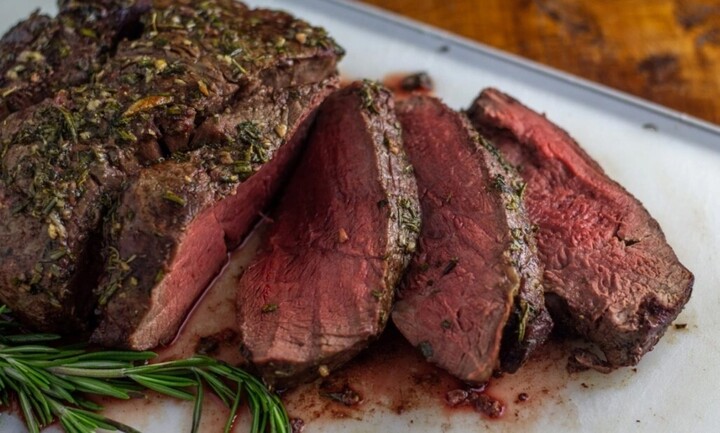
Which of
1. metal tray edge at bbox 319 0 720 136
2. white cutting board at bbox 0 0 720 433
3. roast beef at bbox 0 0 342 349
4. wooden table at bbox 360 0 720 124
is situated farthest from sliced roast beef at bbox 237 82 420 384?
wooden table at bbox 360 0 720 124

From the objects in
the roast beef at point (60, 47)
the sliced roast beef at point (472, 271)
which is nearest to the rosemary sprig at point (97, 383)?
the sliced roast beef at point (472, 271)

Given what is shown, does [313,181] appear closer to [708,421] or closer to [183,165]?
[183,165]

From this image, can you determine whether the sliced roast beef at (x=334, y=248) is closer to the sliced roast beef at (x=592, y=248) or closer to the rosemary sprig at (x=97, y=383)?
the rosemary sprig at (x=97, y=383)

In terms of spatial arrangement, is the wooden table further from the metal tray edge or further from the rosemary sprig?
the rosemary sprig

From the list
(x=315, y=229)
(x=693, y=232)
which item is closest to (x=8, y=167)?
(x=315, y=229)

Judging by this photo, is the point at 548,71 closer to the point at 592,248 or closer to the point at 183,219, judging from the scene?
the point at 592,248
